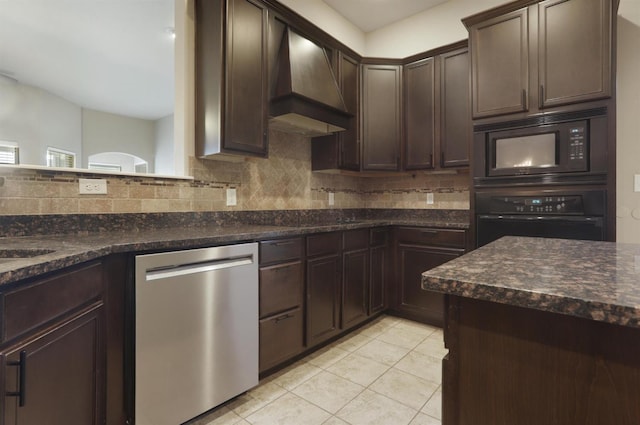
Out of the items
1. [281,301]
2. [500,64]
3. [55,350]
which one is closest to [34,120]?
[281,301]

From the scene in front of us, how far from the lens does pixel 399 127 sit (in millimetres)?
3289

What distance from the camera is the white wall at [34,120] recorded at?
457 cm

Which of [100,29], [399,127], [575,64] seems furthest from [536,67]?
[100,29]

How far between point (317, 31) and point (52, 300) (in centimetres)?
264

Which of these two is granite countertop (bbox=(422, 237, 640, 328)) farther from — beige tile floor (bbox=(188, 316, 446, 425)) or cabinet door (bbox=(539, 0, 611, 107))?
cabinet door (bbox=(539, 0, 611, 107))

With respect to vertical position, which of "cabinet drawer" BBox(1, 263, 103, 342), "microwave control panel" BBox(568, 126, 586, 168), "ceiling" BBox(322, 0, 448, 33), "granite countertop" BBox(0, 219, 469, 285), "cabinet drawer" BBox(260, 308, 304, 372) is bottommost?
"cabinet drawer" BBox(260, 308, 304, 372)

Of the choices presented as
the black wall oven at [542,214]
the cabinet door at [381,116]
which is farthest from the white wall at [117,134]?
the black wall oven at [542,214]

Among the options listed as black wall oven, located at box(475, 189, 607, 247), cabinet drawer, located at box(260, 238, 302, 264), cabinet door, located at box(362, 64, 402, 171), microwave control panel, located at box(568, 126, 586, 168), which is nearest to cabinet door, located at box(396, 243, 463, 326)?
black wall oven, located at box(475, 189, 607, 247)

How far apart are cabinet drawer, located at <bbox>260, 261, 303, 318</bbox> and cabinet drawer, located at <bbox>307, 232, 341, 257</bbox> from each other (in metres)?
0.16

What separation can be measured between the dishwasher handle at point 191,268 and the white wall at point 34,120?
16.4 ft

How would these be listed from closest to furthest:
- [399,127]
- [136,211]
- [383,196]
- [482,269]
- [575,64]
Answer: [482,269] → [136,211] → [575,64] → [399,127] → [383,196]

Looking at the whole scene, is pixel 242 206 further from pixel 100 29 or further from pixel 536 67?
pixel 100 29

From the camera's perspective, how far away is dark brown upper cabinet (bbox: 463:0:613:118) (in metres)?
2.15

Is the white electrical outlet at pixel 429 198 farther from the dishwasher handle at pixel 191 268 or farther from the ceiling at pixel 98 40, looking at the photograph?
the dishwasher handle at pixel 191 268
